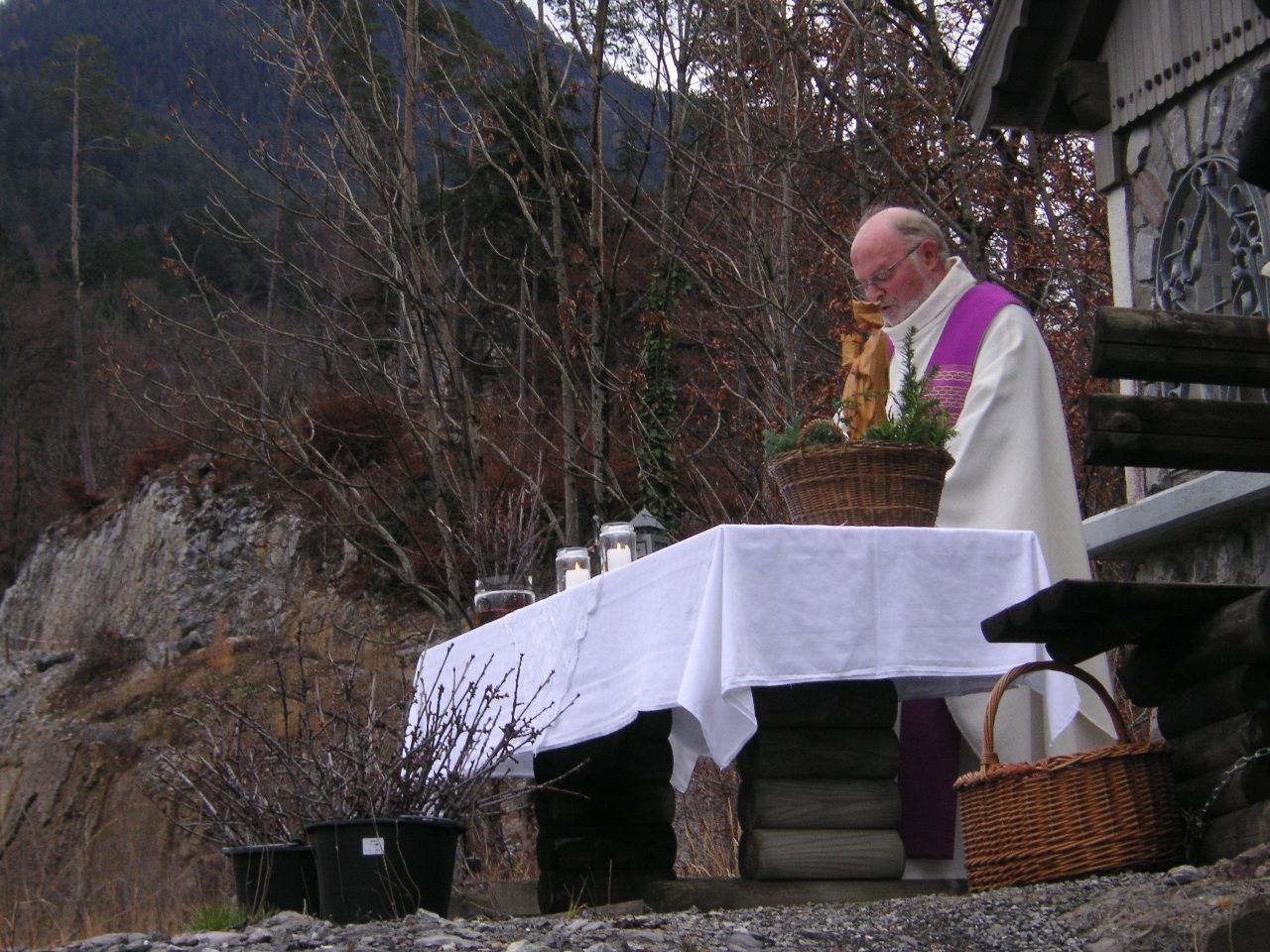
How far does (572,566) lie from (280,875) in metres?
1.34

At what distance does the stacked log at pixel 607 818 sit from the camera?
5539 millimetres

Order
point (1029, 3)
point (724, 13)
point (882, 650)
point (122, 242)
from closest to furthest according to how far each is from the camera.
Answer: point (882, 650)
point (1029, 3)
point (724, 13)
point (122, 242)

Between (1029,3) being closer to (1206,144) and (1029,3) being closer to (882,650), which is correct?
(1206,144)

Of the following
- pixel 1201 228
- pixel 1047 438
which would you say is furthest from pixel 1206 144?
pixel 1047 438

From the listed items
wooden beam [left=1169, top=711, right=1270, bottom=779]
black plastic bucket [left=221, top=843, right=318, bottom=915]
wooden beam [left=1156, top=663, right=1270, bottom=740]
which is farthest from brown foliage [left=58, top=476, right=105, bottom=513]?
wooden beam [left=1169, top=711, right=1270, bottom=779]

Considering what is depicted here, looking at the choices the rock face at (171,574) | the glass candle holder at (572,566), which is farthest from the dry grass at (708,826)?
the rock face at (171,574)

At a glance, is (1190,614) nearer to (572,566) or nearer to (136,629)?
(572,566)

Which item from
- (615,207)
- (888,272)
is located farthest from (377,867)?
(615,207)

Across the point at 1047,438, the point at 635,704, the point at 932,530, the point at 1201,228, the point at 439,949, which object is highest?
the point at 1201,228

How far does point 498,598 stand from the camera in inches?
232

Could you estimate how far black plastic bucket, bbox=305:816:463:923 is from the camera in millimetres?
4348

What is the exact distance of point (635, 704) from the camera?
4242mm

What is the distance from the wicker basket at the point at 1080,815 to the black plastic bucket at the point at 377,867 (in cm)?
145

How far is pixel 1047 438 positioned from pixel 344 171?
7.82m
